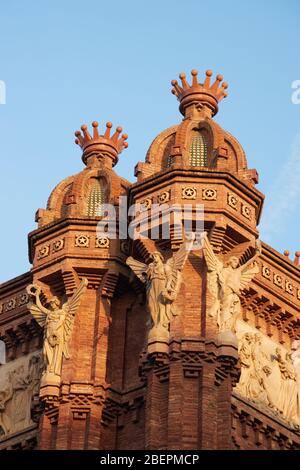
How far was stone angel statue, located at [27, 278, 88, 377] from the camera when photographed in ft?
108

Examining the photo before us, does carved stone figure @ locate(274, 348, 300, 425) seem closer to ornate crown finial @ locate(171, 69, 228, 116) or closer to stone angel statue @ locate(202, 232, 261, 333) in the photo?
stone angel statue @ locate(202, 232, 261, 333)

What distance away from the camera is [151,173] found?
33969mm

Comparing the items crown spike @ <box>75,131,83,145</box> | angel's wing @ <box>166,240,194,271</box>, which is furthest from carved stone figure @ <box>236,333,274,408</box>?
crown spike @ <box>75,131,83,145</box>

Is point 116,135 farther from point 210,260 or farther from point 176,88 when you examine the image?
point 210,260

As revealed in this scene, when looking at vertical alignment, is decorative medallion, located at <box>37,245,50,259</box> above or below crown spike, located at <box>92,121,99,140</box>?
below

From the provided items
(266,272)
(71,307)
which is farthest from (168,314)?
(266,272)

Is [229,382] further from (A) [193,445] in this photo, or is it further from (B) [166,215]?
(B) [166,215]

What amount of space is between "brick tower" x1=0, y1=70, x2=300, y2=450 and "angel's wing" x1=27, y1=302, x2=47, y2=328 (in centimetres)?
11

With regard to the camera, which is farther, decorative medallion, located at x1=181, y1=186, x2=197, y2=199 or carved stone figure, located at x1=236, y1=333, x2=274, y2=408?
carved stone figure, located at x1=236, y1=333, x2=274, y2=408

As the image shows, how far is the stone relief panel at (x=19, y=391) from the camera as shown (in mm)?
34938

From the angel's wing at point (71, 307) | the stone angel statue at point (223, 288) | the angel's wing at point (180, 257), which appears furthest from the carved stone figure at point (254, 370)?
the angel's wing at point (71, 307)

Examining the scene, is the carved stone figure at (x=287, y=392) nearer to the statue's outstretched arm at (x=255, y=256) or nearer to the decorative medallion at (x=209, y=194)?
the statue's outstretched arm at (x=255, y=256)

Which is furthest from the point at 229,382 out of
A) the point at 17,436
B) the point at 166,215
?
the point at 17,436

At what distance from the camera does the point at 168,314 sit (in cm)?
3136
